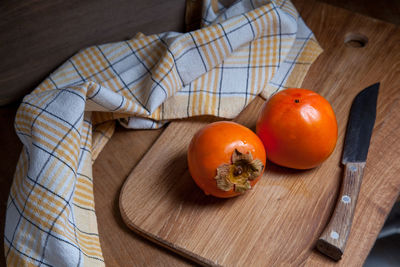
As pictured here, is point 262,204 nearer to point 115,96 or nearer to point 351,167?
point 351,167

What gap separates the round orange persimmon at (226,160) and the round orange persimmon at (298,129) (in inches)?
1.6

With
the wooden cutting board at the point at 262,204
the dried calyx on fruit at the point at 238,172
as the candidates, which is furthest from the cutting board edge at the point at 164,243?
the dried calyx on fruit at the point at 238,172

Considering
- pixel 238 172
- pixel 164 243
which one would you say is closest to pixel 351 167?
pixel 238 172

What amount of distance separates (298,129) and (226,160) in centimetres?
13

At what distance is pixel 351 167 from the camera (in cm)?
72

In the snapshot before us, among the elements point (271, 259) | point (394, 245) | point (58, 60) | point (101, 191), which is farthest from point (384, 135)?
point (58, 60)

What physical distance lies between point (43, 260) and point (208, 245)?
0.81ft

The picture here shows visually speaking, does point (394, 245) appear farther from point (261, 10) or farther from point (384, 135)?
point (261, 10)

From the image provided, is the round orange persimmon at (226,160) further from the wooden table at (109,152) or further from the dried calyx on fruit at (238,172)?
the wooden table at (109,152)

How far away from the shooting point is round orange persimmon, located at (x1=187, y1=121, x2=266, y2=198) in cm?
64

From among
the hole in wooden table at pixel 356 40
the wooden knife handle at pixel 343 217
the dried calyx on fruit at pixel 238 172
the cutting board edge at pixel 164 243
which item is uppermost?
the dried calyx on fruit at pixel 238 172

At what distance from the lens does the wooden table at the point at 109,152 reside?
67 cm

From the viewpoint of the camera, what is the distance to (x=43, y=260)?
62cm

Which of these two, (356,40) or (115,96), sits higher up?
(115,96)
